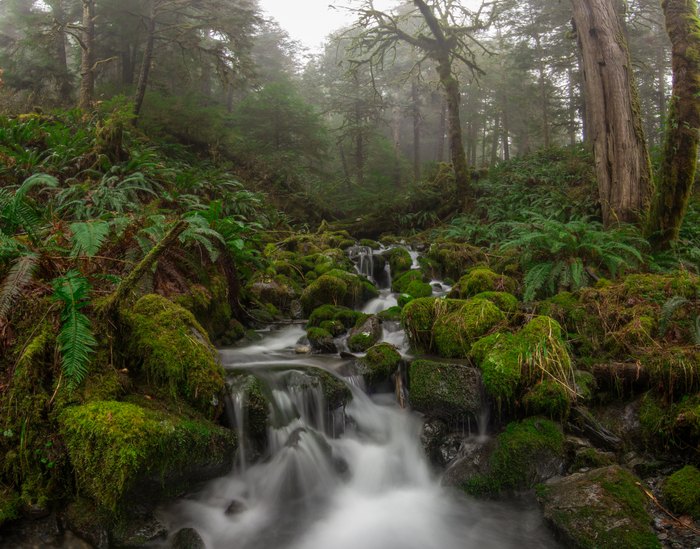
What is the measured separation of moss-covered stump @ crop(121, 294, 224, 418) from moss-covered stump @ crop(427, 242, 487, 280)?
6261 millimetres

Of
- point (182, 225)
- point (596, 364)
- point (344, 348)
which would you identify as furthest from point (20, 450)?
point (596, 364)

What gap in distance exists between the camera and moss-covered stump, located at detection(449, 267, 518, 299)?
20.9 feet

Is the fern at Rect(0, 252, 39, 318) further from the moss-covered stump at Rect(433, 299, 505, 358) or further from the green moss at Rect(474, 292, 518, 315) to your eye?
the green moss at Rect(474, 292, 518, 315)

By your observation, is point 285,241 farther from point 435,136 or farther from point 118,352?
point 435,136

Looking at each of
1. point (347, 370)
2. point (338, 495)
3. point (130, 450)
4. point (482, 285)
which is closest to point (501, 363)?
point (347, 370)

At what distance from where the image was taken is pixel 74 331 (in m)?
2.87

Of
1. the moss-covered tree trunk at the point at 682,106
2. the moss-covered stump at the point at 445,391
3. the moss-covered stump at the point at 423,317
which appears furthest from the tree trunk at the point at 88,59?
the moss-covered tree trunk at the point at 682,106

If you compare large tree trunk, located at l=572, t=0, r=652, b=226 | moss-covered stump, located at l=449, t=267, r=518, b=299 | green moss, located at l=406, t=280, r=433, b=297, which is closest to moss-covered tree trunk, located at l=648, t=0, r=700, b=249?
large tree trunk, located at l=572, t=0, r=652, b=226

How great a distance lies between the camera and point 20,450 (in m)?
2.55

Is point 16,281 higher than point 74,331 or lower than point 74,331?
higher

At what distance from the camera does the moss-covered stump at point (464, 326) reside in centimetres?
496

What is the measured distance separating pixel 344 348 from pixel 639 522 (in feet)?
12.1

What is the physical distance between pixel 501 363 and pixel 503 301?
146 centimetres

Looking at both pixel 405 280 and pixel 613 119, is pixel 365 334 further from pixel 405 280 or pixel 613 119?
pixel 613 119
